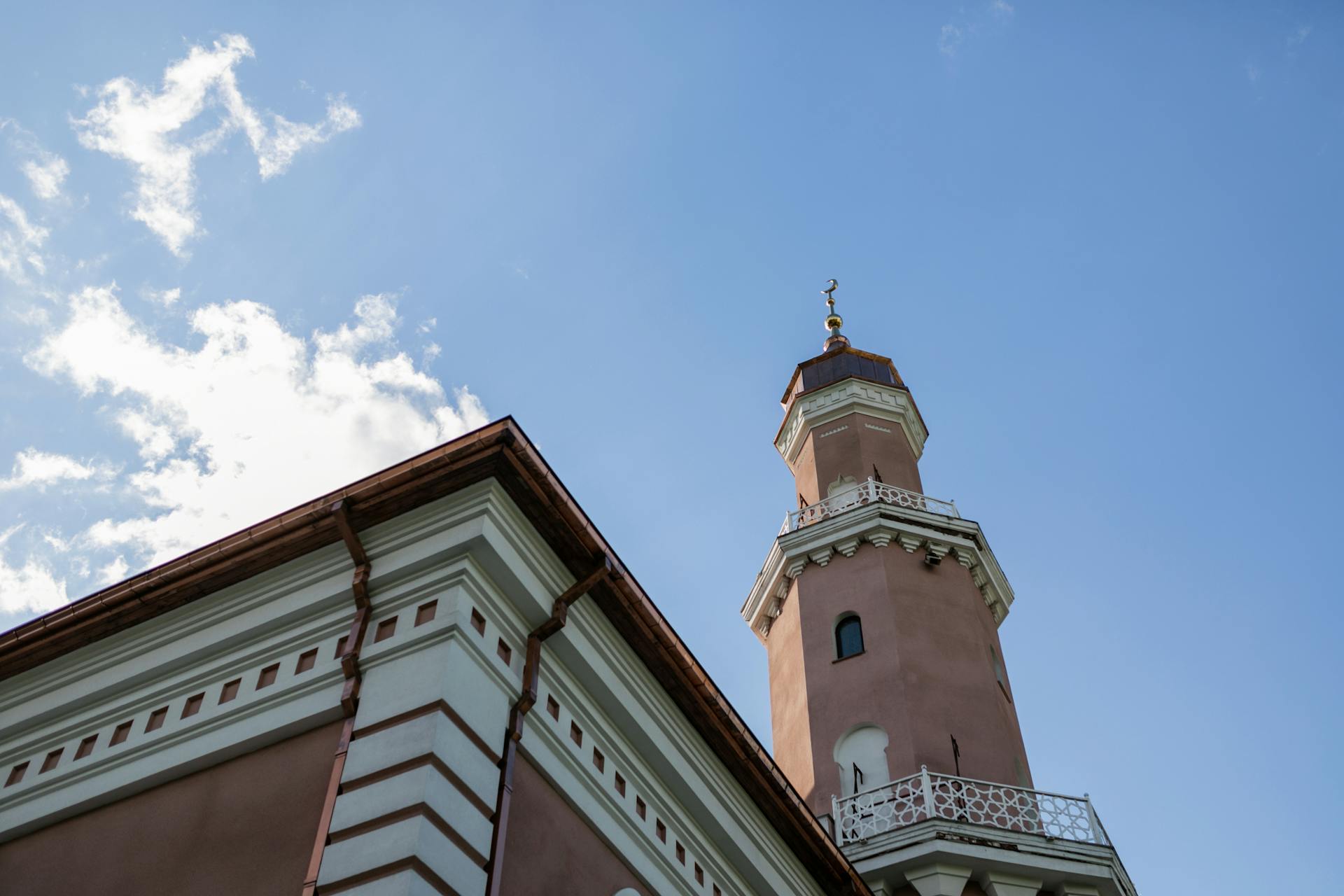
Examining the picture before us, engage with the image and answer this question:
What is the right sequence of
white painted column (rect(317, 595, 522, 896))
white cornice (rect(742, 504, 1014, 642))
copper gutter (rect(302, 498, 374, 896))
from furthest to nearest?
white cornice (rect(742, 504, 1014, 642)), copper gutter (rect(302, 498, 374, 896)), white painted column (rect(317, 595, 522, 896))

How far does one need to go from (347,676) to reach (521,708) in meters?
1.25

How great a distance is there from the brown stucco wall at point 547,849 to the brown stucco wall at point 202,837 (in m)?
Answer: 1.34

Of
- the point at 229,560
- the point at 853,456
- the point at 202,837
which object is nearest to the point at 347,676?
the point at 202,837

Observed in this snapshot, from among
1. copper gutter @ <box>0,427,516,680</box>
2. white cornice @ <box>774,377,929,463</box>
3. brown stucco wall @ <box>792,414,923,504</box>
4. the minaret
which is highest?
white cornice @ <box>774,377,929,463</box>

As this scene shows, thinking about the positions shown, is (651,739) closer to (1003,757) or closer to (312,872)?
(312,872)

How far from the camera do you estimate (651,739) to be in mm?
11125

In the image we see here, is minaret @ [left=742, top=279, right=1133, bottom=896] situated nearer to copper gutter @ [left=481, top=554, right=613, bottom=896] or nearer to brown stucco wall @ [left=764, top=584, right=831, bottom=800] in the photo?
brown stucco wall @ [left=764, top=584, right=831, bottom=800]

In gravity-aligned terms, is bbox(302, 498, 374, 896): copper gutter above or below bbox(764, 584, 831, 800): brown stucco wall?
below

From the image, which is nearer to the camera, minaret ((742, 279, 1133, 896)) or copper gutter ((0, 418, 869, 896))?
copper gutter ((0, 418, 869, 896))

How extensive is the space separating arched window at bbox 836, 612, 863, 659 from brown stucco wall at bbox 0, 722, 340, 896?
13.2m

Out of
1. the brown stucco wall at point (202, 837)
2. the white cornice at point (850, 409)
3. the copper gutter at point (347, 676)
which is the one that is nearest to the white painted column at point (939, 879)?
the copper gutter at point (347, 676)

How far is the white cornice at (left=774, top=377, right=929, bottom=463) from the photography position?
88.4 ft

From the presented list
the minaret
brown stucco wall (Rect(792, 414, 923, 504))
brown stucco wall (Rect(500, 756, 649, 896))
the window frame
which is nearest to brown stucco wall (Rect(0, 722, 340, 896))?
brown stucco wall (Rect(500, 756, 649, 896))

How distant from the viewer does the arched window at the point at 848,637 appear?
70.0 feet
